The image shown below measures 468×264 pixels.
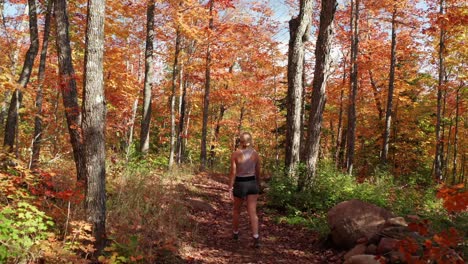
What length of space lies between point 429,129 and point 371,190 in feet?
51.5

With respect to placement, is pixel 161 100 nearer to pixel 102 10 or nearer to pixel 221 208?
pixel 221 208

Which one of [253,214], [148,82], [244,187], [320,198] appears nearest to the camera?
[253,214]

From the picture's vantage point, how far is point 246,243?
617 cm

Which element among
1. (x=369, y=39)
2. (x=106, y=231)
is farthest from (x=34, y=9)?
(x=369, y=39)

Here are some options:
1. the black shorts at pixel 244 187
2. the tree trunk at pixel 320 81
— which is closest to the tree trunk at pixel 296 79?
the tree trunk at pixel 320 81

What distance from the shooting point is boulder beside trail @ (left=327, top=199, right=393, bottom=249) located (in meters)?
5.40

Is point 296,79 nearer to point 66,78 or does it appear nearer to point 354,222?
point 354,222

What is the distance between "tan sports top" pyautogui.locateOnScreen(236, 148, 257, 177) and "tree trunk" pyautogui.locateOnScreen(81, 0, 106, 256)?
247 cm

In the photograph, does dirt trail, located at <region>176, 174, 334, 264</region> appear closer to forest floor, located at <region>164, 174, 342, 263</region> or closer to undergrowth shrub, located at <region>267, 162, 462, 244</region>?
forest floor, located at <region>164, 174, 342, 263</region>

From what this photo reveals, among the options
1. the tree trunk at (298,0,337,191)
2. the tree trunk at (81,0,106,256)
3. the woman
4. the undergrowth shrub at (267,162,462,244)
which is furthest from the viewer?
the tree trunk at (298,0,337,191)

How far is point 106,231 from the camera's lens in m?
4.83

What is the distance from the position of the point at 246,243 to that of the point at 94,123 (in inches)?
140

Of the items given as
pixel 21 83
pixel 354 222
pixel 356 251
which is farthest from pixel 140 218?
pixel 21 83

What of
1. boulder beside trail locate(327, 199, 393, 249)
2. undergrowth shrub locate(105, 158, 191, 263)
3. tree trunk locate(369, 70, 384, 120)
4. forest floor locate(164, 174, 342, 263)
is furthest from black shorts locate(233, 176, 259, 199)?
tree trunk locate(369, 70, 384, 120)
